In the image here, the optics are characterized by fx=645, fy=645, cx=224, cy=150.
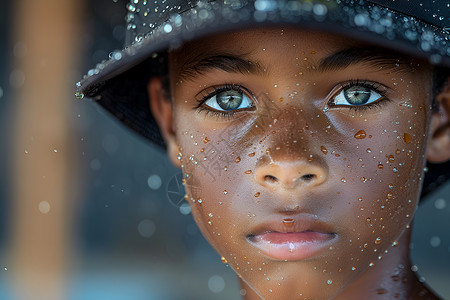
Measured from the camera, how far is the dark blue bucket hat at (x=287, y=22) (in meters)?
0.68

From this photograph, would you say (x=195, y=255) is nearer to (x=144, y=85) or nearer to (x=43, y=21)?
(x=43, y=21)

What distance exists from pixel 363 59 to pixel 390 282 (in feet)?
1.11

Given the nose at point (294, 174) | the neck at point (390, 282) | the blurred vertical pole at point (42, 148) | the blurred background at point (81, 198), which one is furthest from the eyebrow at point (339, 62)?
the blurred vertical pole at point (42, 148)

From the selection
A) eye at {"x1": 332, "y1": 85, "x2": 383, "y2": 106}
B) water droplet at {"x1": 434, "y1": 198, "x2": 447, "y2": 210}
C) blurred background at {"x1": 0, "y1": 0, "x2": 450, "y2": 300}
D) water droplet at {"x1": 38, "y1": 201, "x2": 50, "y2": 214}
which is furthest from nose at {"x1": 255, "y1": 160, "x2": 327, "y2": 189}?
water droplet at {"x1": 38, "y1": 201, "x2": 50, "y2": 214}

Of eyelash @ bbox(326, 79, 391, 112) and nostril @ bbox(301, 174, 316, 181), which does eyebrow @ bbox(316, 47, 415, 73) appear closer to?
eyelash @ bbox(326, 79, 391, 112)

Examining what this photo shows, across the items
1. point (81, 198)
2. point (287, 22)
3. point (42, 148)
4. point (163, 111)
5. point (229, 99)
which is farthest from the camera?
point (81, 198)

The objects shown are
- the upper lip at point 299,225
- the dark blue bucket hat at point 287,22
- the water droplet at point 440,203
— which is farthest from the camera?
the water droplet at point 440,203

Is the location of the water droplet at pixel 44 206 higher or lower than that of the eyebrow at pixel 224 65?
higher

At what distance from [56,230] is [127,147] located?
15.6 inches

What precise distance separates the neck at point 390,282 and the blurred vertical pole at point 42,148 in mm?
1502

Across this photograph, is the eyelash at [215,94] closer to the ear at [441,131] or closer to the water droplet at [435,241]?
the ear at [441,131]

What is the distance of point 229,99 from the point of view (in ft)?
2.90

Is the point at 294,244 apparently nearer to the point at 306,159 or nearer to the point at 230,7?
the point at 306,159

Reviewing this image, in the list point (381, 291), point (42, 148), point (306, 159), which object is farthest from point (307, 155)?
point (42, 148)
